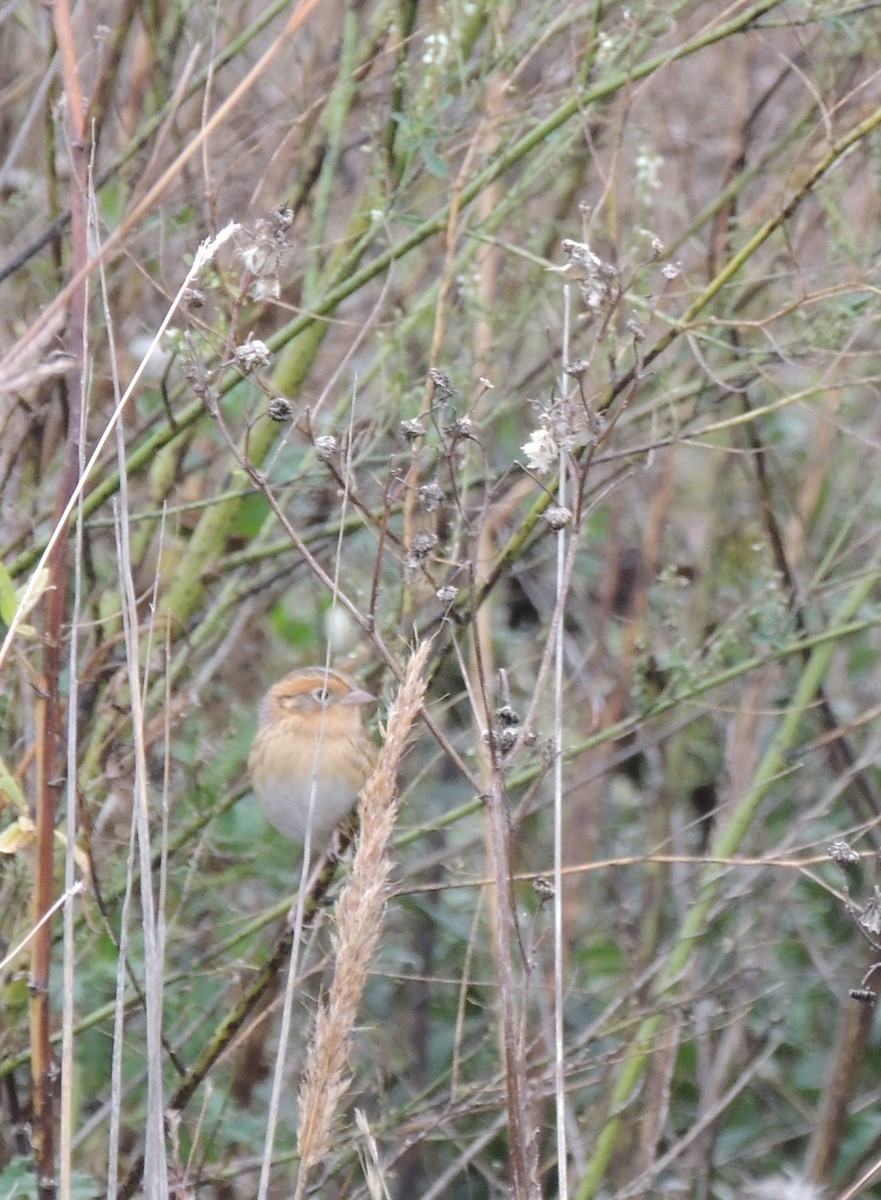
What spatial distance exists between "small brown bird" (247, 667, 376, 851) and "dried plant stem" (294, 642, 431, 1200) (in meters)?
1.75

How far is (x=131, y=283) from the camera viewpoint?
4.04 meters

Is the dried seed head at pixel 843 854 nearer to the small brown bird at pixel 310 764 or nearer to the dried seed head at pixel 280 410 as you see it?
the dried seed head at pixel 280 410

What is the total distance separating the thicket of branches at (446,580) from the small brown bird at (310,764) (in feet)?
0.34

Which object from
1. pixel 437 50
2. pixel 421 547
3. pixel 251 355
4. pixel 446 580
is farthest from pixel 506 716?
pixel 437 50

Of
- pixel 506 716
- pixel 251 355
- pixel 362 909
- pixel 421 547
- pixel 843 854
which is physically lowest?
pixel 843 854

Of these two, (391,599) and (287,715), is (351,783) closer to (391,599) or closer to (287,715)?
(287,715)

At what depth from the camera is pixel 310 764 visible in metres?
3.59

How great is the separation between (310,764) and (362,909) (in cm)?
191

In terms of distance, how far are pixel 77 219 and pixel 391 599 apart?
1.50m

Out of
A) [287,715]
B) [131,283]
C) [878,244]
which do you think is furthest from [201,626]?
[878,244]

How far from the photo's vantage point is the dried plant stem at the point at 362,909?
1690mm

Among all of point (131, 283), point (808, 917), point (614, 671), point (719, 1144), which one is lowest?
point (719, 1144)

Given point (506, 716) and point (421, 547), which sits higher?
point (421, 547)

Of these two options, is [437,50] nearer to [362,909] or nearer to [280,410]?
[280,410]
